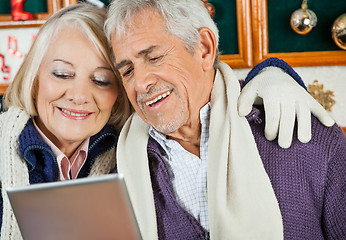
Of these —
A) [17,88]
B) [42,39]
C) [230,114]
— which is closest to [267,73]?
[230,114]

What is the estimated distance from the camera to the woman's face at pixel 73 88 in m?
1.51

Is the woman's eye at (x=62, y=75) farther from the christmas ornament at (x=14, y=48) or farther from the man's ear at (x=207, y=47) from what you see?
the christmas ornament at (x=14, y=48)

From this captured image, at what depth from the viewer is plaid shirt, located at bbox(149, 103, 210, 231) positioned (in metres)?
1.40

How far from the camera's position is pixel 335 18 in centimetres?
265

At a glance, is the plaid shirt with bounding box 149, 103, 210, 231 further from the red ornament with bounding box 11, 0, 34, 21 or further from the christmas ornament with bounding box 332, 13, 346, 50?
the red ornament with bounding box 11, 0, 34, 21

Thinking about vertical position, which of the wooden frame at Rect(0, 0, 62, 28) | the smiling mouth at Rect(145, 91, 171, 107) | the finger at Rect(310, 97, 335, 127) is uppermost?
the smiling mouth at Rect(145, 91, 171, 107)

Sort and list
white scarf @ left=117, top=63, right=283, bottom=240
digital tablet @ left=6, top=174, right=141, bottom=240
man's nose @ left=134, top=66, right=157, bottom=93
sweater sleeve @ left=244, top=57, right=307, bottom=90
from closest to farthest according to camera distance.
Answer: digital tablet @ left=6, top=174, right=141, bottom=240 < white scarf @ left=117, top=63, right=283, bottom=240 < man's nose @ left=134, top=66, right=157, bottom=93 < sweater sleeve @ left=244, top=57, right=307, bottom=90

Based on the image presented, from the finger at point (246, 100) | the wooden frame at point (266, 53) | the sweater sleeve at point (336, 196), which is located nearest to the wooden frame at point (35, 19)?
the wooden frame at point (266, 53)

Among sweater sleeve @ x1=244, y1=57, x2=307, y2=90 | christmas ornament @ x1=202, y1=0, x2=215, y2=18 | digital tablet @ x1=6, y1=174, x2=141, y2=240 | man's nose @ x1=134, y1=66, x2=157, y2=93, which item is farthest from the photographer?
christmas ornament @ x1=202, y1=0, x2=215, y2=18

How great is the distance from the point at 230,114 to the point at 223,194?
0.23 metres

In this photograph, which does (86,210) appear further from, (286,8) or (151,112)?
(286,8)

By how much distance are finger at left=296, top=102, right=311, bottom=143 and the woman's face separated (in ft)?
2.06

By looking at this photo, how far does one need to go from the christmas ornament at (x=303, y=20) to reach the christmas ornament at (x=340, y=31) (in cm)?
12

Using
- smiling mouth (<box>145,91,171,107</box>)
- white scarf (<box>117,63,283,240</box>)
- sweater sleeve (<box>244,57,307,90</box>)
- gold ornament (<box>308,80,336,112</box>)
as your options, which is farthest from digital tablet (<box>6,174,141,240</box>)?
gold ornament (<box>308,80,336,112</box>)
